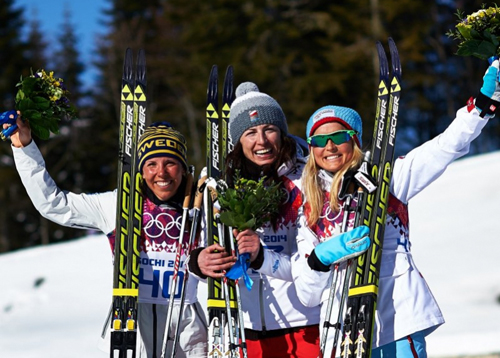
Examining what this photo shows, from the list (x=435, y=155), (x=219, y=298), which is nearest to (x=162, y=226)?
(x=219, y=298)

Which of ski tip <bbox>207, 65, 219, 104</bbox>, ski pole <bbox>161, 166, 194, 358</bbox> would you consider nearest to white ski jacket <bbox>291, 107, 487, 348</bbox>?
ski pole <bbox>161, 166, 194, 358</bbox>

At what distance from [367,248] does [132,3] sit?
27970 mm

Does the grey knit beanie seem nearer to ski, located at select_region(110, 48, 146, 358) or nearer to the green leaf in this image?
ski, located at select_region(110, 48, 146, 358)

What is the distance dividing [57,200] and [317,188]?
1.60 meters

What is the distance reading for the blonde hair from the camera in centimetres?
366

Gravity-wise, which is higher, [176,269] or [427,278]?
[427,278]

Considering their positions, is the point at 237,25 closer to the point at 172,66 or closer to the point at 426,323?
the point at 172,66

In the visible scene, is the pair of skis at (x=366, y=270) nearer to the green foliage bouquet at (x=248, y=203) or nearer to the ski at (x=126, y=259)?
the green foliage bouquet at (x=248, y=203)

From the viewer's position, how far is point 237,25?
77.2 ft

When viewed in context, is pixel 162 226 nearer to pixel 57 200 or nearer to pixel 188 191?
pixel 188 191

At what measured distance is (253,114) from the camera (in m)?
4.19

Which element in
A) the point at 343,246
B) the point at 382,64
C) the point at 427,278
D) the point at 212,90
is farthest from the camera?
the point at 427,278

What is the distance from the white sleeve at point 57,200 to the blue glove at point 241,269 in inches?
40.8

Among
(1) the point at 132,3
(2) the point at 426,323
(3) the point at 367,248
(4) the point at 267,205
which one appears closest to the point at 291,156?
(4) the point at 267,205
